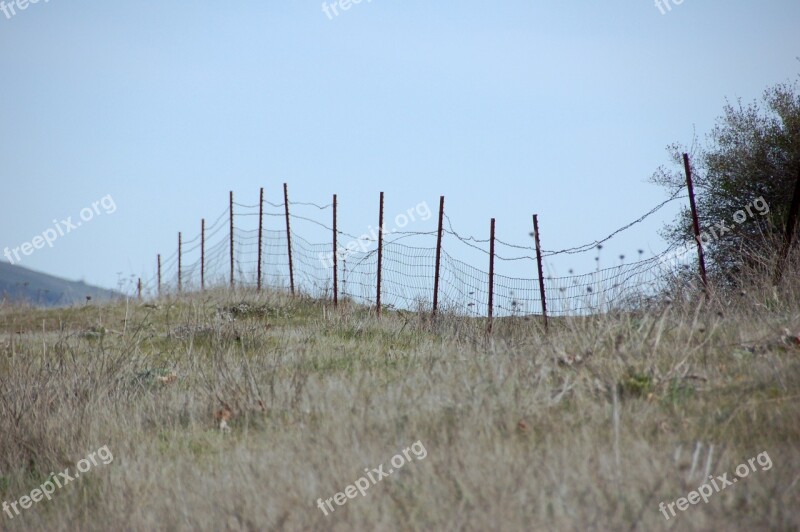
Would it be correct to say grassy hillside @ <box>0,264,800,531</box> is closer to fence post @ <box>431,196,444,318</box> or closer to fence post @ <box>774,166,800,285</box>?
fence post @ <box>774,166,800,285</box>

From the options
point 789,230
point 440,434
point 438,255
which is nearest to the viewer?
point 440,434

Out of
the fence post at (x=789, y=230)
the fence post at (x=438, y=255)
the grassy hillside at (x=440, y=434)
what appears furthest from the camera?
the fence post at (x=438, y=255)

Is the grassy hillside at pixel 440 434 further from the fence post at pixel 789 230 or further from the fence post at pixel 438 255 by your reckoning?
the fence post at pixel 438 255

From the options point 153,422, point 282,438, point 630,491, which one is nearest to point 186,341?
point 153,422

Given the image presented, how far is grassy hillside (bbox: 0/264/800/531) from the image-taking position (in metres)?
3.89

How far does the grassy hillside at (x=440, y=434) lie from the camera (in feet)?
12.8

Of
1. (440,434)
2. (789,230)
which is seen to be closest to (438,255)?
(789,230)

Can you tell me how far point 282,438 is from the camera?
5277 mm

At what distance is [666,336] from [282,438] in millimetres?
3456

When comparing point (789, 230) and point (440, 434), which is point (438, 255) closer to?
point (789, 230)

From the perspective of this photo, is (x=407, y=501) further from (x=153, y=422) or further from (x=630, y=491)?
(x=153, y=422)

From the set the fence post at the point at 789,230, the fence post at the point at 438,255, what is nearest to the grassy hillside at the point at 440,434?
the fence post at the point at 789,230

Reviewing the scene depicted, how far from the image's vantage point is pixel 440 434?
15.4ft

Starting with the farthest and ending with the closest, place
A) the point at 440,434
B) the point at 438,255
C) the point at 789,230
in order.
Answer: the point at 438,255 < the point at 789,230 < the point at 440,434
